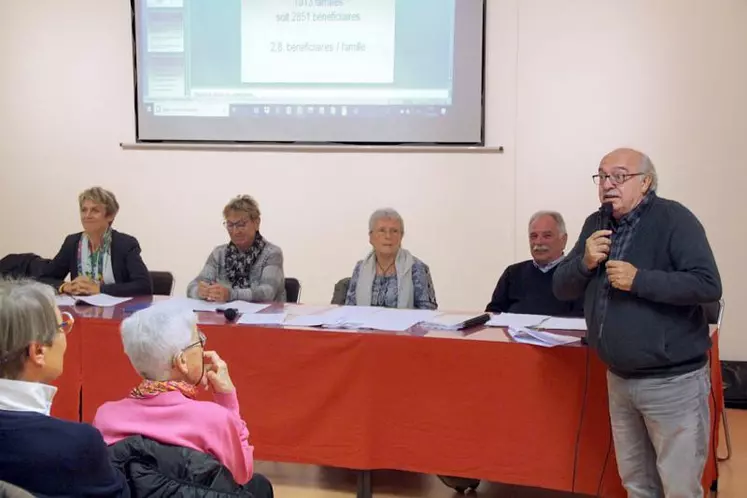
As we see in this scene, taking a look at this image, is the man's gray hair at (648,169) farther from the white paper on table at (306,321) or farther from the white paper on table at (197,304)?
the white paper on table at (197,304)

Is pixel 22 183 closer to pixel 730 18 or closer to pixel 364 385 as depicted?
pixel 364 385

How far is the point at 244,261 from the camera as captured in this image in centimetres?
355

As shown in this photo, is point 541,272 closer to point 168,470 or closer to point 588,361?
point 588,361

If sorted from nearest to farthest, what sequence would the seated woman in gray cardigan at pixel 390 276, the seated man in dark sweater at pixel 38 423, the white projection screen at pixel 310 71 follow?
1. the seated man in dark sweater at pixel 38 423
2. the seated woman in gray cardigan at pixel 390 276
3. the white projection screen at pixel 310 71

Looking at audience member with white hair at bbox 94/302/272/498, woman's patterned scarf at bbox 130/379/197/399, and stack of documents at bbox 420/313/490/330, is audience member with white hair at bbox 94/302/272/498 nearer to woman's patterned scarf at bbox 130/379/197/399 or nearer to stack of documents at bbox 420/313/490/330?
woman's patterned scarf at bbox 130/379/197/399

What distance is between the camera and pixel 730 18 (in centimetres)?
425

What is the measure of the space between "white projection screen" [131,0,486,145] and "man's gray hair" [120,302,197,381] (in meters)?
3.10

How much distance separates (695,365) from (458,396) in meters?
0.78

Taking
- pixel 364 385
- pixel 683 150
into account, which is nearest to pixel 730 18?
pixel 683 150

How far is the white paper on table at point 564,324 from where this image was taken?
108 inches

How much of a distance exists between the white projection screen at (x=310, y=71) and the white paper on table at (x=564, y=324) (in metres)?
1.90

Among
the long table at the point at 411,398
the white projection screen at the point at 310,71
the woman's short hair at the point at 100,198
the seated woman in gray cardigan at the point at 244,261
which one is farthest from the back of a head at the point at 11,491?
the white projection screen at the point at 310,71

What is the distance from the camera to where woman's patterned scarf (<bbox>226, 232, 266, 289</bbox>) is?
3.54 m

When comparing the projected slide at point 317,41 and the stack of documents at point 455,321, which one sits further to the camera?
the projected slide at point 317,41
